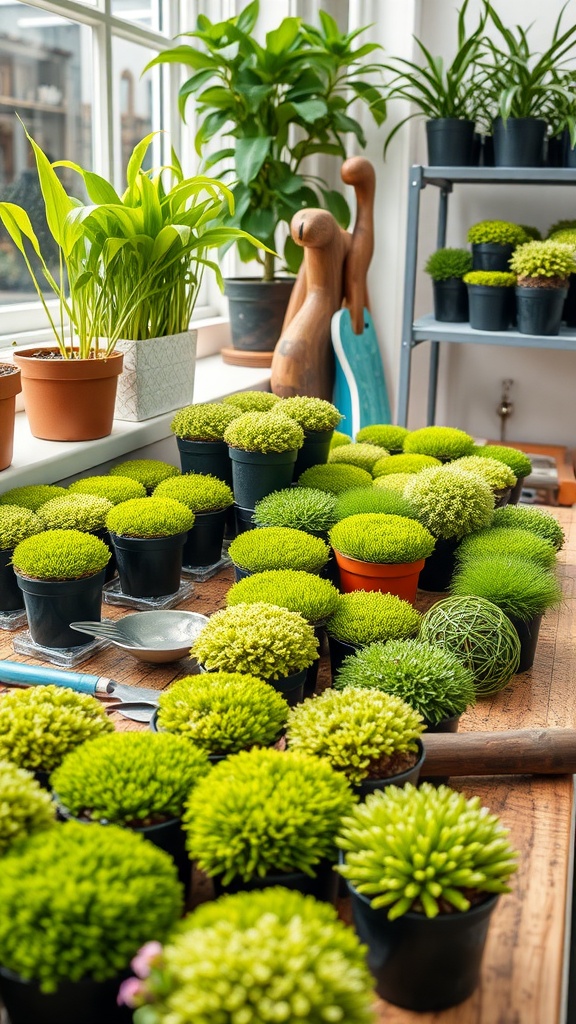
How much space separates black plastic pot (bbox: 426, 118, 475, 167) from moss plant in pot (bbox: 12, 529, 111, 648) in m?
1.64

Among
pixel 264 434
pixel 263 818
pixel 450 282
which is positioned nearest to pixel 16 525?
pixel 264 434

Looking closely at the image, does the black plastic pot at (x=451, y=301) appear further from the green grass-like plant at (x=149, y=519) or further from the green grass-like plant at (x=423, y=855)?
the green grass-like plant at (x=423, y=855)

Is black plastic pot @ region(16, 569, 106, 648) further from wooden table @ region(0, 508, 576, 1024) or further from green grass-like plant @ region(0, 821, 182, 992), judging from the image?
green grass-like plant @ region(0, 821, 182, 992)

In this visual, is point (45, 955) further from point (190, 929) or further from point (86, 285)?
point (86, 285)

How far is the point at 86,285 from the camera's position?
1342 millimetres

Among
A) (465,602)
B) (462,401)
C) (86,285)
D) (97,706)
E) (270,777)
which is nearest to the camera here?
(270,777)

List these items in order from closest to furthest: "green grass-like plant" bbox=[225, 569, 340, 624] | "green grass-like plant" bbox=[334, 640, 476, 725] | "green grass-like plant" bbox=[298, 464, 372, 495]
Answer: "green grass-like plant" bbox=[334, 640, 476, 725] → "green grass-like plant" bbox=[225, 569, 340, 624] → "green grass-like plant" bbox=[298, 464, 372, 495]

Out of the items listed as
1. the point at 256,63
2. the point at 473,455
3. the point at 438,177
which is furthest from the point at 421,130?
the point at 473,455

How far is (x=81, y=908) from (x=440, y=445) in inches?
41.3

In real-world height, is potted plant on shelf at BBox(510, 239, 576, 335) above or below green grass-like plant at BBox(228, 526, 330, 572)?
above

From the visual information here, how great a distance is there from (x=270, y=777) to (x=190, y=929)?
125 mm

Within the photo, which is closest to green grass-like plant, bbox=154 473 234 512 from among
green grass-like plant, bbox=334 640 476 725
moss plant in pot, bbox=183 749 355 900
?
green grass-like plant, bbox=334 640 476 725

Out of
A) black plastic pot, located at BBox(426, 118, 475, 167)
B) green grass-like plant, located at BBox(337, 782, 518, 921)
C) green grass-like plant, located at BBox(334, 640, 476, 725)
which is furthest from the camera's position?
black plastic pot, located at BBox(426, 118, 475, 167)

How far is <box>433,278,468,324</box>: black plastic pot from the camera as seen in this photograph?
2289 millimetres
